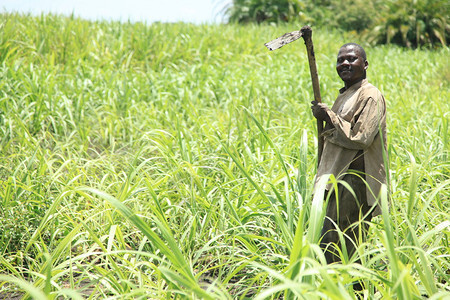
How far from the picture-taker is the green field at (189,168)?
1812mm

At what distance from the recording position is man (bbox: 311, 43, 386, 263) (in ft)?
7.07

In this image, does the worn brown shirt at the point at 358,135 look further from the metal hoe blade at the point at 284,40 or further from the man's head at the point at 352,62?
the metal hoe blade at the point at 284,40

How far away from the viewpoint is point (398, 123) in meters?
4.88

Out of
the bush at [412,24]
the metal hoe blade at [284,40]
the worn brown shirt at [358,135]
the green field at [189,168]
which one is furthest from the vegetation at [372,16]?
the worn brown shirt at [358,135]

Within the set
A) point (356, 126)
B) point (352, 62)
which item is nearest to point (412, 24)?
point (352, 62)

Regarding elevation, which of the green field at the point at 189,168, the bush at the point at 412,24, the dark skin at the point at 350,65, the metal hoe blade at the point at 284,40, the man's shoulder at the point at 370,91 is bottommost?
the green field at the point at 189,168

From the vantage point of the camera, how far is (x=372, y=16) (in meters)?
14.6

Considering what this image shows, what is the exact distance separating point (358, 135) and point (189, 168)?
1207 millimetres

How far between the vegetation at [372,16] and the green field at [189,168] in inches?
93.7

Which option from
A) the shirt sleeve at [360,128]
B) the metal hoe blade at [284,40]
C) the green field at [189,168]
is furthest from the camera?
the metal hoe blade at [284,40]

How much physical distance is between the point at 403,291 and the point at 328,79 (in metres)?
6.61

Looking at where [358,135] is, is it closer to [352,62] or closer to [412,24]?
[352,62]

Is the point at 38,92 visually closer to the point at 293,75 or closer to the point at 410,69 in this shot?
the point at 293,75

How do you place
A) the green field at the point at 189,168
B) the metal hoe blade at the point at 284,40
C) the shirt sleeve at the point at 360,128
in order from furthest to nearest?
the metal hoe blade at the point at 284,40 < the shirt sleeve at the point at 360,128 < the green field at the point at 189,168
